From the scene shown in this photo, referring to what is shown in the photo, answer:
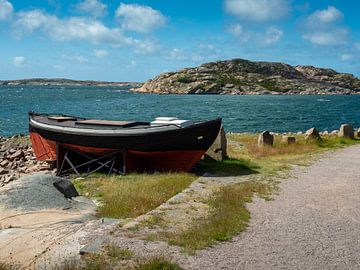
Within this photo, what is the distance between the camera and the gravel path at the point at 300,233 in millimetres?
8930

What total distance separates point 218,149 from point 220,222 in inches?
437

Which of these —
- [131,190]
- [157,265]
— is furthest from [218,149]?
[157,265]

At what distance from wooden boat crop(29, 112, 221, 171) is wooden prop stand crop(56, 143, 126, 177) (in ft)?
0.92

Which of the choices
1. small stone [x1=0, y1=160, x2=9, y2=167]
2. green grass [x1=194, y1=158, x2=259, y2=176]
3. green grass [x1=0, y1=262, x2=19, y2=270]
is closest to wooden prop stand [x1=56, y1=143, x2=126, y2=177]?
green grass [x1=194, y1=158, x2=259, y2=176]

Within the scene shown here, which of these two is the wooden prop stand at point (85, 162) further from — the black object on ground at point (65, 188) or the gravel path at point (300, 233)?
the gravel path at point (300, 233)

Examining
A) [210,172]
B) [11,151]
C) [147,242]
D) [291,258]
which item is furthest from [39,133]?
[291,258]

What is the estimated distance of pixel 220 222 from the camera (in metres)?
11.2

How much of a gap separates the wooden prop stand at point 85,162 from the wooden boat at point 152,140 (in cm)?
28

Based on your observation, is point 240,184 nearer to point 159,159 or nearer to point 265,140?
point 159,159

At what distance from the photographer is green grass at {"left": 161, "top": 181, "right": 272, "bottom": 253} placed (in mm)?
9844

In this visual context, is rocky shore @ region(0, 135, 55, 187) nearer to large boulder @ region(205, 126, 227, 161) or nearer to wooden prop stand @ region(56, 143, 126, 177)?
wooden prop stand @ region(56, 143, 126, 177)

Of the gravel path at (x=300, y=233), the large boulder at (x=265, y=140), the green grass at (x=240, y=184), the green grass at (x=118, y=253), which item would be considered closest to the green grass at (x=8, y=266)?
the green grass at (x=118, y=253)

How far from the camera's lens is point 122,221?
11328 millimetres

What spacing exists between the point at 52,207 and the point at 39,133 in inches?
455
